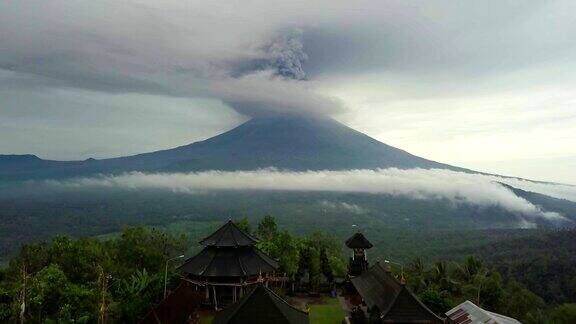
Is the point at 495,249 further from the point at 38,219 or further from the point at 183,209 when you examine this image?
the point at 38,219

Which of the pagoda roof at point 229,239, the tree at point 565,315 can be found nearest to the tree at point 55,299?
the pagoda roof at point 229,239

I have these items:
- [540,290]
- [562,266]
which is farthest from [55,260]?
[562,266]

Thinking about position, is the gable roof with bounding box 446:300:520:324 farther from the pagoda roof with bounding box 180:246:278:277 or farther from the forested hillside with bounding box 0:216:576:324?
the pagoda roof with bounding box 180:246:278:277

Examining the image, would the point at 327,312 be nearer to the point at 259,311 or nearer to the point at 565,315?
the point at 259,311

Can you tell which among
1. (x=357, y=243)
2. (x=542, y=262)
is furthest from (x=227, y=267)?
(x=542, y=262)

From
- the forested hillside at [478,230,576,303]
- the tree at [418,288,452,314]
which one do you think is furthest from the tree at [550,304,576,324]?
the forested hillside at [478,230,576,303]
